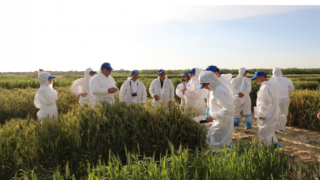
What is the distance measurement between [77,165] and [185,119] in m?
2.32

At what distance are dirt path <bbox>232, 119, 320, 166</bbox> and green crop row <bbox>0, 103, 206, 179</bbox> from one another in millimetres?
1962

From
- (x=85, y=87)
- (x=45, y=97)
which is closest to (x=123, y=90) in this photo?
(x=85, y=87)

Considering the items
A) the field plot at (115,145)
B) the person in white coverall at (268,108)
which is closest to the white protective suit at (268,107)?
the person in white coverall at (268,108)

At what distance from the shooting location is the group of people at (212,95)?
3.88 m

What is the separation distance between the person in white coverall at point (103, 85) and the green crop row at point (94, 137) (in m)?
1.31

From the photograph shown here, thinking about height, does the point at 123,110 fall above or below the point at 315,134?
above

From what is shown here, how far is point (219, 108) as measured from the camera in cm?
404

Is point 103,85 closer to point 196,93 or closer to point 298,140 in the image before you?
point 196,93

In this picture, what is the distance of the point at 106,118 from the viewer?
4238mm

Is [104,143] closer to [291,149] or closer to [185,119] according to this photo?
[185,119]

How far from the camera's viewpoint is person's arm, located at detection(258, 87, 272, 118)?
17.5 feet

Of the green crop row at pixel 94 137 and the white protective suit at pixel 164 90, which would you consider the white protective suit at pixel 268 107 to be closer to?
the green crop row at pixel 94 137

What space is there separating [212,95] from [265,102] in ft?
7.17

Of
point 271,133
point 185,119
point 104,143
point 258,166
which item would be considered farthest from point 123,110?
point 271,133
